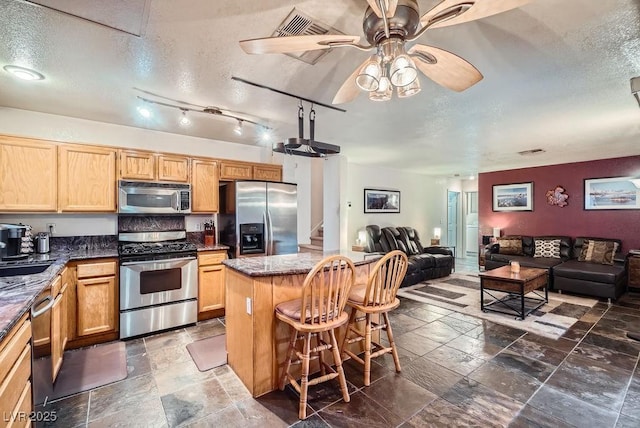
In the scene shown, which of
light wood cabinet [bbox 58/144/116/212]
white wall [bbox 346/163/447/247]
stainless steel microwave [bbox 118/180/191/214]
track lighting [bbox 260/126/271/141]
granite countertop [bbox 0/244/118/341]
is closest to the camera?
granite countertop [bbox 0/244/118/341]

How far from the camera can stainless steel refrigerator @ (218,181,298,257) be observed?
12.9 ft

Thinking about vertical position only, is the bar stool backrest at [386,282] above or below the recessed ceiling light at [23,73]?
below

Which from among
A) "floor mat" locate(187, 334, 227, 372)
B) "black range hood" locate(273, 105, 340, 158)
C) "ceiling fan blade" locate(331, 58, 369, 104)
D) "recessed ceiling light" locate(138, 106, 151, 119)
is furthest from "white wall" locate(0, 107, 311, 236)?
"ceiling fan blade" locate(331, 58, 369, 104)

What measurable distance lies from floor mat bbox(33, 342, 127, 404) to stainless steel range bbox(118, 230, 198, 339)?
312 mm

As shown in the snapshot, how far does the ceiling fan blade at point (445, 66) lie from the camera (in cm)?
148

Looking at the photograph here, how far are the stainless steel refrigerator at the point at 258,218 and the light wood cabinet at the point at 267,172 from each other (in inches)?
16.8

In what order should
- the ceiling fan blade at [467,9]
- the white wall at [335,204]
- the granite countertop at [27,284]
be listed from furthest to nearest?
1. the white wall at [335,204]
2. the granite countertop at [27,284]
3. the ceiling fan blade at [467,9]

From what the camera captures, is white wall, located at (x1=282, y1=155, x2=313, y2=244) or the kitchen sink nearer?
the kitchen sink

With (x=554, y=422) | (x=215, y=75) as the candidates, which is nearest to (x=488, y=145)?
(x=554, y=422)

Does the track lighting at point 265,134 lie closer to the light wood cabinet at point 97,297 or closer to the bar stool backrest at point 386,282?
the light wood cabinet at point 97,297

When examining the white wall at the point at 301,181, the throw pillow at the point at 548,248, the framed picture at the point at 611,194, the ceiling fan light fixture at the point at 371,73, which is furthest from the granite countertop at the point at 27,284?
the framed picture at the point at 611,194

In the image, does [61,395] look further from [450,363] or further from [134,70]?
[450,363]

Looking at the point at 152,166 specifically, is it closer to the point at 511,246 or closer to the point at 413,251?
the point at 413,251

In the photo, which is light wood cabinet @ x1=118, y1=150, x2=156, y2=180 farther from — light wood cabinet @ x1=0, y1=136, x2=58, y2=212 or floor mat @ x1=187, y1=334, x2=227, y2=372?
floor mat @ x1=187, y1=334, x2=227, y2=372
